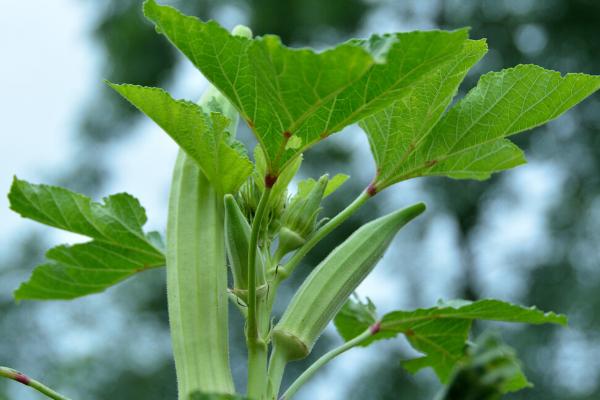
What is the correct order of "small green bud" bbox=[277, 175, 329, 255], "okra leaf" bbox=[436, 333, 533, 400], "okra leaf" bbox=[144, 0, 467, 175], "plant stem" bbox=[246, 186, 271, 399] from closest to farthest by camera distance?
"okra leaf" bbox=[436, 333, 533, 400] < "okra leaf" bbox=[144, 0, 467, 175] < "plant stem" bbox=[246, 186, 271, 399] < "small green bud" bbox=[277, 175, 329, 255]

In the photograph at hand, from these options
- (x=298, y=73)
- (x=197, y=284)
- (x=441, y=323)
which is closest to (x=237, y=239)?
(x=197, y=284)

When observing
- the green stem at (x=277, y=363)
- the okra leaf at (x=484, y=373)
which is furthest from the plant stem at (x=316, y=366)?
the okra leaf at (x=484, y=373)

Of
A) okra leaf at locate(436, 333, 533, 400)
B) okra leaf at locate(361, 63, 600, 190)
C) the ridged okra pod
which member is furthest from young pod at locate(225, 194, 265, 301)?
okra leaf at locate(436, 333, 533, 400)

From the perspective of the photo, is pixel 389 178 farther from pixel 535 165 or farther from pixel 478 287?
pixel 535 165

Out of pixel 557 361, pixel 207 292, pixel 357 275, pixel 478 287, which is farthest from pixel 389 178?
pixel 478 287

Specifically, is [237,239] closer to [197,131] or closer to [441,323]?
[197,131]

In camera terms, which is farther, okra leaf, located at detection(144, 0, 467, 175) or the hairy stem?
the hairy stem

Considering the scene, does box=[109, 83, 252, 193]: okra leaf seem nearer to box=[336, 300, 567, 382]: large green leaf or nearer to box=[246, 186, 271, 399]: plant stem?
box=[246, 186, 271, 399]: plant stem
